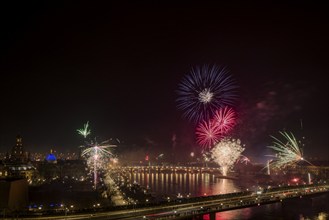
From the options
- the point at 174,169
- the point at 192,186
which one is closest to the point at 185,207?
the point at 192,186

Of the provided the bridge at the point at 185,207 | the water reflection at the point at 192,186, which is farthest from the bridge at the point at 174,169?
the bridge at the point at 185,207

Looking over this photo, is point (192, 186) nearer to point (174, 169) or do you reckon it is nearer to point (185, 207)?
point (185, 207)

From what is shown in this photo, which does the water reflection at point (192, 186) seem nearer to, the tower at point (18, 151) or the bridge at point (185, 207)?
the bridge at point (185, 207)

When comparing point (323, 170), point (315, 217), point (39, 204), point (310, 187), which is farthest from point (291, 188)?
point (323, 170)

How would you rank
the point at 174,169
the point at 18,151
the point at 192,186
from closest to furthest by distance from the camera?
the point at 192,186, the point at 18,151, the point at 174,169

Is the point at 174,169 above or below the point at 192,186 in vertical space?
below

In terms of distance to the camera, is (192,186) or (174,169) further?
(174,169)

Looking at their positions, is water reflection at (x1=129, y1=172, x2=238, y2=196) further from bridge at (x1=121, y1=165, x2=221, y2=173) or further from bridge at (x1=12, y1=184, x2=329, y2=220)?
bridge at (x1=121, y1=165, x2=221, y2=173)

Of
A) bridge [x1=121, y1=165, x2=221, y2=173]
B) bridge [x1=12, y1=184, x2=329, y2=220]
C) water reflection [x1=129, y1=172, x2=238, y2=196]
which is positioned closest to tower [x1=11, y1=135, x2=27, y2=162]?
water reflection [x1=129, y1=172, x2=238, y2=196]

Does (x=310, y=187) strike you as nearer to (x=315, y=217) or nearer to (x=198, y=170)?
(x=315, y=217)

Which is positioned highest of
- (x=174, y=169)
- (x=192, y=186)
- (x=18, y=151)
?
(x=18, y=151)

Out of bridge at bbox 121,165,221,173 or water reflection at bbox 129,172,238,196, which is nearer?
water reflection at bbox 129,172,238,196
